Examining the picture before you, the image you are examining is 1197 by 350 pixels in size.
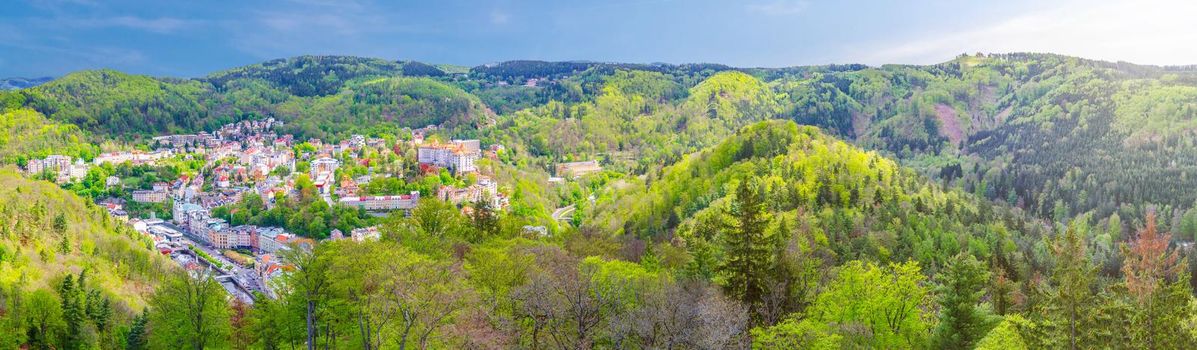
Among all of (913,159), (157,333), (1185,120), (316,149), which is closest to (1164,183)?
(1185,120)

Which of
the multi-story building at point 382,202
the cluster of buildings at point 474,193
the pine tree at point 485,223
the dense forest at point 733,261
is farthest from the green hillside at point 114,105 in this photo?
the pine tree at point 485,223

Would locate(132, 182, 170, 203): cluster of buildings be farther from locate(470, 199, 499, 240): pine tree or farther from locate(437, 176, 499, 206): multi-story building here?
locate(470, 199, 499, 240): pine tree

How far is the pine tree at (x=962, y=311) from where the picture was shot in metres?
24.6

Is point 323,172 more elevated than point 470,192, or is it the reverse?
point 323,172

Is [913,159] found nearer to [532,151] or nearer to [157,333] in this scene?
[532,151]

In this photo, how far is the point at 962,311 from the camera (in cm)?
2470

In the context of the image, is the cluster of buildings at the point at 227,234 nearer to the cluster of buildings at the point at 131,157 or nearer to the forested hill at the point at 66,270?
the forested hill at the point at 66,270

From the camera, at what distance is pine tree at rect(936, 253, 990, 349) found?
24609 millimetres

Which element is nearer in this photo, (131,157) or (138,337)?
(138,337)

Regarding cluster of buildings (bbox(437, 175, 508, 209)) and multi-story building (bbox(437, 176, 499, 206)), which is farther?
multi-story building (bbox(437, 176, 499, 206))

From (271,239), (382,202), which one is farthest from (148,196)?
(382,202)

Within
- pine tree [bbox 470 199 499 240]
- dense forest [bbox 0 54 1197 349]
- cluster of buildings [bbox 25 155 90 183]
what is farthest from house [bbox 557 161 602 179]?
pine tree [bbox 470 199 499 240]

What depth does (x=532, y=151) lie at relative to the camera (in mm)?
161125

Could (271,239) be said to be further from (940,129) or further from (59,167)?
(940,129)
